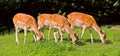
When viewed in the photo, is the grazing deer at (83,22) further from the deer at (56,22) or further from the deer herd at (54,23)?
the deer at (56,22)

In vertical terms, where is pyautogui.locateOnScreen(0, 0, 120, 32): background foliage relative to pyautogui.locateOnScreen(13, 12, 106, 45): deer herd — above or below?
above

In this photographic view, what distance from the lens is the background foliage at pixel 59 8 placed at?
88.8 feet

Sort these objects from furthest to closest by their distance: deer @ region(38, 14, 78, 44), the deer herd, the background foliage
→ the background foliage → deer @ region(38, 14, 78, 44) → the deer herd

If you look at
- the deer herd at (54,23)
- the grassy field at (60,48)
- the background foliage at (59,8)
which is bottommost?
the grassy field at (60,48)

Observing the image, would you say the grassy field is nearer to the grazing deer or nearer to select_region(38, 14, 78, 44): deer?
the grazing deer

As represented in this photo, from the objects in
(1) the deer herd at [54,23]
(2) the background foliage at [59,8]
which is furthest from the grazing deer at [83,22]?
(2) the background foliage at [59,8]

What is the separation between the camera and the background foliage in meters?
27.1

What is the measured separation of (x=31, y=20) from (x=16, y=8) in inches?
329

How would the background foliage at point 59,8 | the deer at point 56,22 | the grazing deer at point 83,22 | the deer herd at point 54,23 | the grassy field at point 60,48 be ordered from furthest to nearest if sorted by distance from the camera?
the background foliage at point 59,8 → the grazing deer at point 83,22 → the deer at point 56,22 → the deer herd at point 54,23 → the grassy field at point 60,48

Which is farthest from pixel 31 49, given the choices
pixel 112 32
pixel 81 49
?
pixel 112 32

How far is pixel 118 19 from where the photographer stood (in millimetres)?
30594

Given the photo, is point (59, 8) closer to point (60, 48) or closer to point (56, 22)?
point (56, 22)

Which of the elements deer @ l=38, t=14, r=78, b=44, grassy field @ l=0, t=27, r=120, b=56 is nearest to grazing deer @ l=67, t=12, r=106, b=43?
grassy field @ l=0, t=27, r=120, b=56

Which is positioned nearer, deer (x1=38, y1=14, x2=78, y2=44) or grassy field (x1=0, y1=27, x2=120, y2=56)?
grassy field (x1=0, y1=27, x2=120, y2=56)
